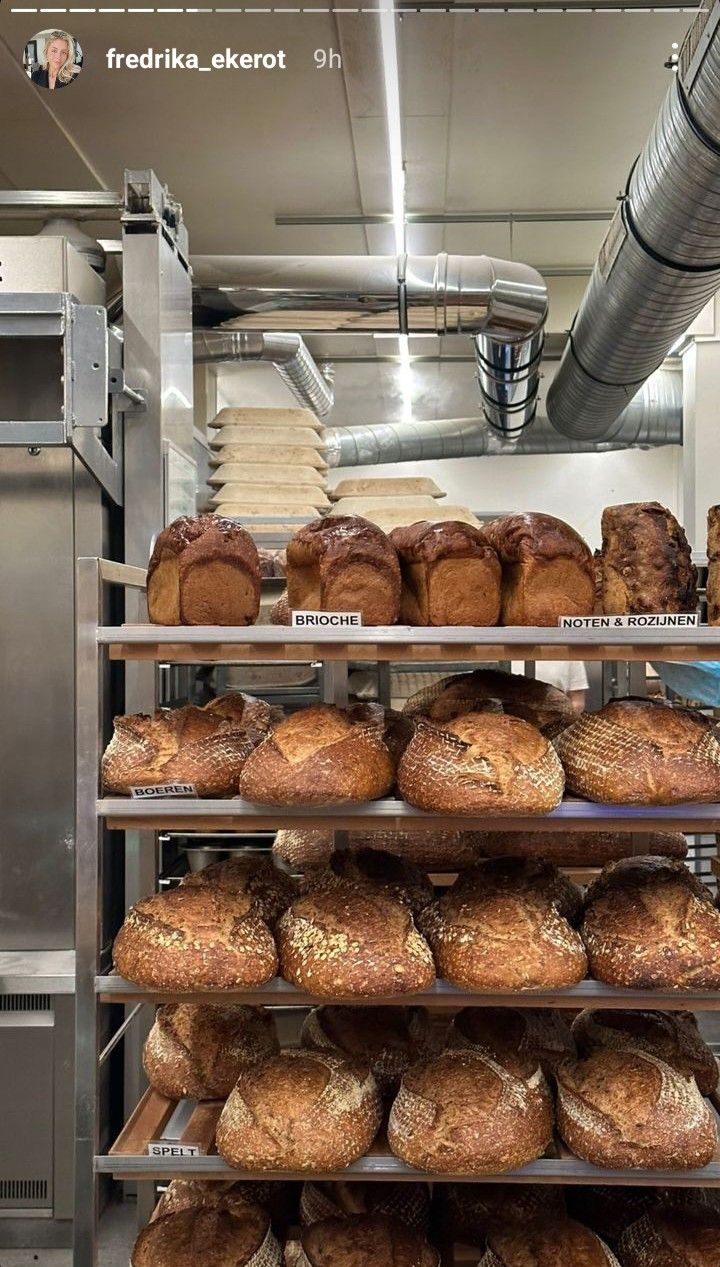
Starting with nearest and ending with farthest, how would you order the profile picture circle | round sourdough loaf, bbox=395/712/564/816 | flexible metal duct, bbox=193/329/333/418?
1. round sourdough loaf, bbox=395/712/564/816
2. the profile picture circle
3. flexible metal duct, bbox=193/329/333/418

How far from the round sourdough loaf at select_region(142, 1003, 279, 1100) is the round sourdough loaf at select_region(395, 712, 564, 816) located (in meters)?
0.67

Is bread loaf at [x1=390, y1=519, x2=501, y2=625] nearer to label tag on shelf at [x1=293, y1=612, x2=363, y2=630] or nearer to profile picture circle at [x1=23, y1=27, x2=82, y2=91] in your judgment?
label tag on shelf at [x1=293, y1=612, x2=363, y2=630]

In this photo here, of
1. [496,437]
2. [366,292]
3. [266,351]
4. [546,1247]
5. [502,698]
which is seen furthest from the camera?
[496,437]

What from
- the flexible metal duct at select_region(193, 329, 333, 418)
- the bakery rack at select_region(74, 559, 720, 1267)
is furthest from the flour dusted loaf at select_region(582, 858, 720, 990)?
the flexible metal duct at select_region(193, 329, 333, 418)

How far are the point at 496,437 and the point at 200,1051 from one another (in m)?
5.32

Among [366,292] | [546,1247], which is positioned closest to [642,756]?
[546,1247]

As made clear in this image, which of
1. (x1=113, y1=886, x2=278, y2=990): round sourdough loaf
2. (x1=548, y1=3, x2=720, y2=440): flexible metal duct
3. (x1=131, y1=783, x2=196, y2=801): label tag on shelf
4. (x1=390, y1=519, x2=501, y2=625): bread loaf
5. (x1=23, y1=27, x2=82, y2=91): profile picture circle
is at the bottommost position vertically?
(x1=113, y1=886, x2=278, y2=990): round sourdough loaf

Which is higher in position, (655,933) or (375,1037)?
(655,933)

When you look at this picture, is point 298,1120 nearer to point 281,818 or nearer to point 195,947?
point 195,947

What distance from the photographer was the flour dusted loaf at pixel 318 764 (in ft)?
5.86

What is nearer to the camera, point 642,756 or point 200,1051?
point 642,756

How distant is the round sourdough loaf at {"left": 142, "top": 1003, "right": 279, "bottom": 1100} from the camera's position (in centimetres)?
205

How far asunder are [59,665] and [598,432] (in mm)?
4072

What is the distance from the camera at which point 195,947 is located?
183 centimetres
